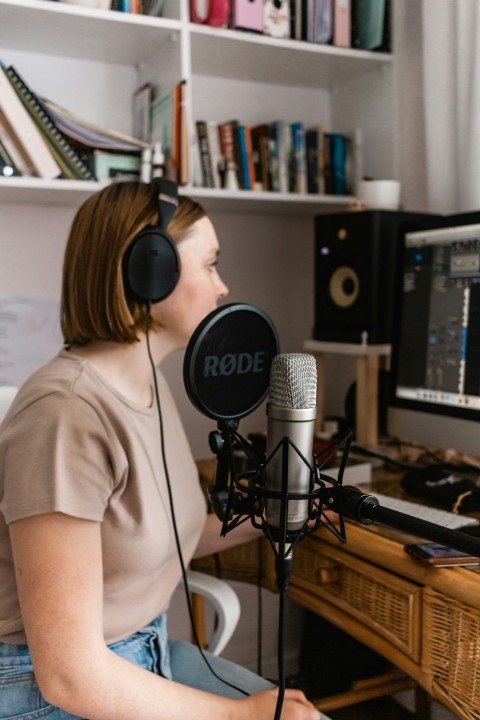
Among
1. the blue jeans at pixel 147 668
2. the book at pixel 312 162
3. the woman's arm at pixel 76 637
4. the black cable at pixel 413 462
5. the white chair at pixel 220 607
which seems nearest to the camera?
the woman's arm at pixel 76 637

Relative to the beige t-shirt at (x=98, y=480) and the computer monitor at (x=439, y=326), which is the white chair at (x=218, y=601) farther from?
the computer monitor at (x=439, y=326)

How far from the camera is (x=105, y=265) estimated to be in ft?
3.70

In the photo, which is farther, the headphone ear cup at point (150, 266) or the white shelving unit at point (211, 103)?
the white shelving unit at point (211, 103)

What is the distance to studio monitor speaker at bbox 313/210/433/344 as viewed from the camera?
5.78 feet

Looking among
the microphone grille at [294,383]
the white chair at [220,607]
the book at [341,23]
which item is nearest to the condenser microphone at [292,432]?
the microphone grille at [294,383]

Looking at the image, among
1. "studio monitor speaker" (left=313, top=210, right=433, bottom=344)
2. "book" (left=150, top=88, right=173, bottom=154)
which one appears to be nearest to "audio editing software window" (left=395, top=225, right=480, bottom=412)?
"studio monitor speaker" (left=313, top=210, right=433, bottom=344)

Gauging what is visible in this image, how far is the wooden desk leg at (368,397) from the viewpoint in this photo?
5.94 ft

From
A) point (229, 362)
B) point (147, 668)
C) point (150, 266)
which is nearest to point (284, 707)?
point (147, 668)

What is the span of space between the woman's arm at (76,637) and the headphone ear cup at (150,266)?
349 mm

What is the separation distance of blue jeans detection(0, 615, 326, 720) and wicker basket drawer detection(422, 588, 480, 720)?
276 millimetres

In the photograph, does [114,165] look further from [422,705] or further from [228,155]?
[422,705]

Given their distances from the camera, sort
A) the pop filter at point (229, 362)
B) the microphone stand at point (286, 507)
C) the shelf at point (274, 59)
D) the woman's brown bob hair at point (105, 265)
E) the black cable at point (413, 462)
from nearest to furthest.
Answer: the microphone stand at point (286, 507) < the pop filter at point (229, 362) < the woman's brown bob hair at point (105, 265) < the black cable at point (413, 462) < the shelf at point (274, 59)

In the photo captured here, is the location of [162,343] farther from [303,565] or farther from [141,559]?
[303,565]

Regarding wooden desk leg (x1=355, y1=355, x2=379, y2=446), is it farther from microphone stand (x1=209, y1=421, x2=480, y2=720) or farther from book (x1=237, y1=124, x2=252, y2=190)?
microphone stand (x1=209, y1=421, x2=480, y2=720)
